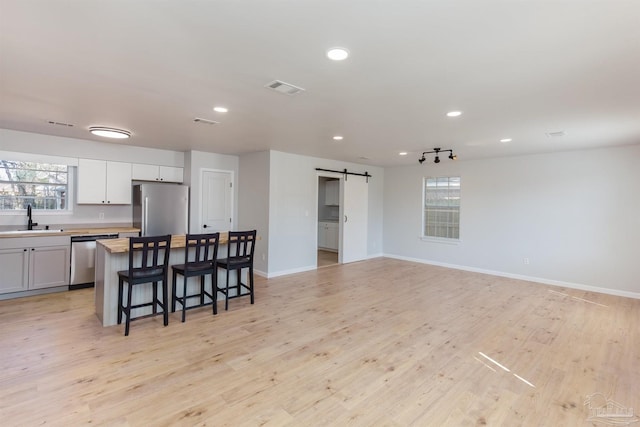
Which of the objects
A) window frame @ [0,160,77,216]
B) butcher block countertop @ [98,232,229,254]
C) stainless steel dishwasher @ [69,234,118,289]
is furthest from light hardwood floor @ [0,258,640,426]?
window frame @ [0,160,77,216]

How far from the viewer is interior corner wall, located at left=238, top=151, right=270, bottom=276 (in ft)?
19.4

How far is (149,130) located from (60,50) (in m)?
2.38

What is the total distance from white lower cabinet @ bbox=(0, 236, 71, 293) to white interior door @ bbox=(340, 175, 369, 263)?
5.07 meters

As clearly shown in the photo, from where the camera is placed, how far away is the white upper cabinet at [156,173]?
577cm

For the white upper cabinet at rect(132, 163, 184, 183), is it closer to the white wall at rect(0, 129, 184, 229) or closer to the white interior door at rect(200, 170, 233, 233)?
the white wall at rect(0, 129, 184, 229)

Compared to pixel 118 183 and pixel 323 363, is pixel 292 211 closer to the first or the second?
pixel 118 183

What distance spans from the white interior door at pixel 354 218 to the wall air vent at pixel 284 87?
174 inches

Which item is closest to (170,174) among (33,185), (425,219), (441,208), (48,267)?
(33,185)

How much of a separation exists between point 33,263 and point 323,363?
4561 mm

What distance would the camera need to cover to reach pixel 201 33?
1942 mm

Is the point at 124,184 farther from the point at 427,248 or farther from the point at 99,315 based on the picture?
the point at 427,248

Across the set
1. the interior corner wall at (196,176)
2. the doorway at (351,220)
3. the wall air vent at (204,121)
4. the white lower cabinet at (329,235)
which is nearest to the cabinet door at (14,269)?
the interior corner wall at (196,176)

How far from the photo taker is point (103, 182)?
541 cm

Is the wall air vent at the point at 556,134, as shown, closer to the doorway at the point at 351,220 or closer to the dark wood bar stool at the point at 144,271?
the doorway at the point at 351,220
